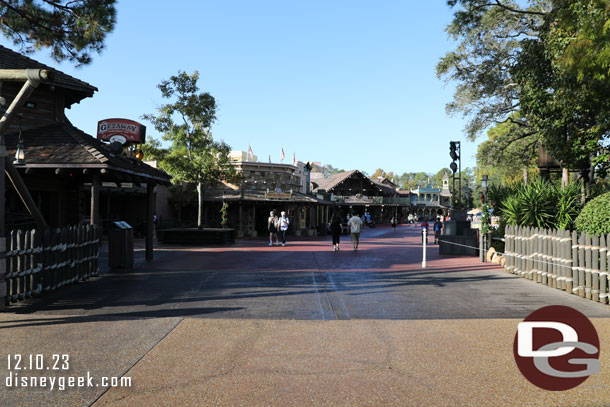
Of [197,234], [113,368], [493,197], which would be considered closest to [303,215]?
[197,234]

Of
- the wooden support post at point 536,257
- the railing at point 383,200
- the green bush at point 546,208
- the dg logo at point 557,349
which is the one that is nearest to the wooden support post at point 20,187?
the dg logo at point 557,349

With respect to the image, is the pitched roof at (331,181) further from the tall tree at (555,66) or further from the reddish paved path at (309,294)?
the reddish paved path at (309,294)

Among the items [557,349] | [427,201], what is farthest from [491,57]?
[427,201]

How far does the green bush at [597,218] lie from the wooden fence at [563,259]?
18 cm

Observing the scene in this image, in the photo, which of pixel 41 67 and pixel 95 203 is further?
pixel 41 67

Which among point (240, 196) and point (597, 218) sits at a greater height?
point (240, 196)

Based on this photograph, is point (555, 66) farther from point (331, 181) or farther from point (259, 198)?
point (331, 181)

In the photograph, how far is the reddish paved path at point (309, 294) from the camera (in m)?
7.38

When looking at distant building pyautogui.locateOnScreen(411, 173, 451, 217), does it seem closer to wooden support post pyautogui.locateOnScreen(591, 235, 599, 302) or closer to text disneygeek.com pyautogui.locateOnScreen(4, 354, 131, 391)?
wooden support post pyautogui.locateOnScreen(591, 235, 599, 302)

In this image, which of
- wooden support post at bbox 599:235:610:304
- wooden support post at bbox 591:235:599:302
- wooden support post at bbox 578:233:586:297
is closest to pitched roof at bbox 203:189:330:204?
wooden support post at bbox 578:233:586:297

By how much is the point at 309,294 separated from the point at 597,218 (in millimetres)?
5815

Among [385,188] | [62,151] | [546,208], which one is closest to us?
[62,151]

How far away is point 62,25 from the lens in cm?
1280

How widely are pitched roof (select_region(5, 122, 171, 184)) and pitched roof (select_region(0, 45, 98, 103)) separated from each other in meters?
1.23
